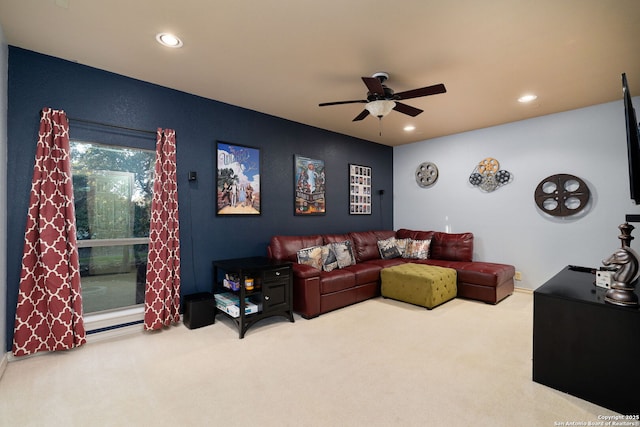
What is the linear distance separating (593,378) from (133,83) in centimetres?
472

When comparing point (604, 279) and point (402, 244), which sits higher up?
point (604, 279)

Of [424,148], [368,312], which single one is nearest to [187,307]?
[368,312]

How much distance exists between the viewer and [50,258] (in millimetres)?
2525

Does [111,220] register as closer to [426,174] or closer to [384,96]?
[384,96]

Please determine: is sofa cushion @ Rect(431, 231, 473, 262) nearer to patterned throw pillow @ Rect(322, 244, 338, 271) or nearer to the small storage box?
patterned throw pillow @ Rect(322, 244, 338, 271)

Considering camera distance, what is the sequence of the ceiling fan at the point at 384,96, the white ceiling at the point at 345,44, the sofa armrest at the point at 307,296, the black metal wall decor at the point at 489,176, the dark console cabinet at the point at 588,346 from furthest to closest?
the black metal wall decor at the point at 489,176
the sofa armrest at the point at 307,296
the ceiling fan at the point at 384,96
the white ceiling at the point at 345,44
the dark console cabinet at the point at 588,346

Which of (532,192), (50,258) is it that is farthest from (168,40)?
(532,192)

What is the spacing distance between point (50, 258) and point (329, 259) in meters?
2.99

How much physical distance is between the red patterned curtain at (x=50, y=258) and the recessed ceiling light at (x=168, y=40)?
1.19 metres

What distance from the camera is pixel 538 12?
2062mm

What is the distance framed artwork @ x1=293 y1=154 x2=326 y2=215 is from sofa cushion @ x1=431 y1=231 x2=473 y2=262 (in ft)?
6.90

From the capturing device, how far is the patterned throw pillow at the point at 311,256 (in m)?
3.93

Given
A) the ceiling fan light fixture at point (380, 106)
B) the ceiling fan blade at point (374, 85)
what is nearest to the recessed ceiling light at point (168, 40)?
the ceiling fan blade at point (374, 85)

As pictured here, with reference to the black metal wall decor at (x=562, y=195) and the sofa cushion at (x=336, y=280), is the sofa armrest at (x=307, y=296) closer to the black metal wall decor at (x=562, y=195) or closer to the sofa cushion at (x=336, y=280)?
the sofa cushion at (x=336, y=280)
